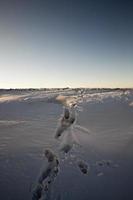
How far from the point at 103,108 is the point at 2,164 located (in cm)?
768

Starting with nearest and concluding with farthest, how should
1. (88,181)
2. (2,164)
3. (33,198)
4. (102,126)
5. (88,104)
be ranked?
(33,198)
(88,181)
(2,164)
(102,126)
(88,104)

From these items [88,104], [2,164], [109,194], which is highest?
[88,104]

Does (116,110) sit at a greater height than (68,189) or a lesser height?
greater

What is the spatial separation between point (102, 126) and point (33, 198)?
209 inches

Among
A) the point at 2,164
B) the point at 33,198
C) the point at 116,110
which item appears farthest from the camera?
the point at 116,110

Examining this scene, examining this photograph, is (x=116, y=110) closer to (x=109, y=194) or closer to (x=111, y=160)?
(x=111, y=160)

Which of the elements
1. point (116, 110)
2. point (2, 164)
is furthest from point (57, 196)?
point (116, 110)

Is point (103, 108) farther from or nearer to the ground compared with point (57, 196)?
farther from the ground

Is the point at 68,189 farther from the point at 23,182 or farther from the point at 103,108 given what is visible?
the point at 103,108

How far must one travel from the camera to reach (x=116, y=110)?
524 inches

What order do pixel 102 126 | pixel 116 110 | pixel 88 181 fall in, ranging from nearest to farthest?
pixel 88 181 → pixel 102 126 → pixel 116 110

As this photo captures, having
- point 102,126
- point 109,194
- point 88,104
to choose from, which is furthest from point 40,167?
point 88,104

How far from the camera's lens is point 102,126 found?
11.0 meters

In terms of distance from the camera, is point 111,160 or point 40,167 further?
point 111,160
